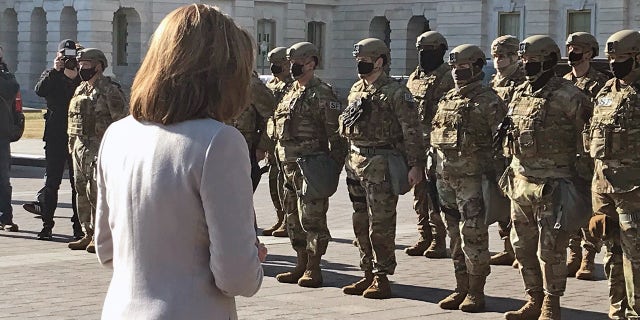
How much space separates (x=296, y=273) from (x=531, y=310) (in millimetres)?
2476

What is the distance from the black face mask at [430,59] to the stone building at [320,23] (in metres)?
34.6

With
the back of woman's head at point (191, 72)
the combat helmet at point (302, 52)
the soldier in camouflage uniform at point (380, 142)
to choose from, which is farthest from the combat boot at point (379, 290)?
the back of woman's head at point (191, 72)

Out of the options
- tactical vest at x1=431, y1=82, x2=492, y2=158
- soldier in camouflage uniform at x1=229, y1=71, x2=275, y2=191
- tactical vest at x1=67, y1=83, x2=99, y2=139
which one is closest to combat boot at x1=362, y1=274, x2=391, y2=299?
tactical vest at x1=431, y1=82, x2=492, y2=158

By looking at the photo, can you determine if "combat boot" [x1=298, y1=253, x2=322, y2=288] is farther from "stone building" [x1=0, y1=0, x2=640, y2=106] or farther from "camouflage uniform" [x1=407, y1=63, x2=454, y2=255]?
"stone building" [x1=0, y1=0, x2=640, y2=106]

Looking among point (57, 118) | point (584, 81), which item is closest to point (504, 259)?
point (584, 81)

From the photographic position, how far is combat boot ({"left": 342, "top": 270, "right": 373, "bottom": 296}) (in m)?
9.85

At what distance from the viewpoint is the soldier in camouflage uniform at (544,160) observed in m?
8.23

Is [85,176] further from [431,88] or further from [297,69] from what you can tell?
[431,88]

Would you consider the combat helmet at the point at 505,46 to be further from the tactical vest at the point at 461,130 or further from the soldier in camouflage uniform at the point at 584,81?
the tactical vest at the point at 461,130

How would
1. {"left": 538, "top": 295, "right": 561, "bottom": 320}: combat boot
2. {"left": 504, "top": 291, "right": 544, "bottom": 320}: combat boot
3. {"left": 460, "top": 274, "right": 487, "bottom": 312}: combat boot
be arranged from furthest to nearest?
{"left": 460, "top": 274, "right": 487, "bottom": 312}: combat boot < {"left": 504, "top": 291, "right": 544, "bottom": 320}: combat boot < {"left": 538, "top": 295, "right": 561, "bottom": 320}: combat boot

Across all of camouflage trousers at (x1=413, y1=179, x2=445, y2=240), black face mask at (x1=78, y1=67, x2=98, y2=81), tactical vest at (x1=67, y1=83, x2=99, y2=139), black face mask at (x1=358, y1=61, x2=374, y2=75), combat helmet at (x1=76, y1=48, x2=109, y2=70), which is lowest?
camouflage trousers at (x1=413, y1=179, x2=445, y2=240)

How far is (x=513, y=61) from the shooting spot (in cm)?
1088

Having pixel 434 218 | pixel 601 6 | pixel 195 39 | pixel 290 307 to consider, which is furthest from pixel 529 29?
pixel 195 39

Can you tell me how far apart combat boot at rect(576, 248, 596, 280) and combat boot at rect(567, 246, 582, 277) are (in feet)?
0.60
